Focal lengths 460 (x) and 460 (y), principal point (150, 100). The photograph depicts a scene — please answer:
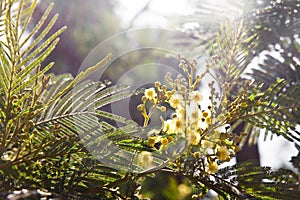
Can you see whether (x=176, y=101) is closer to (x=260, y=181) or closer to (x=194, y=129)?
(x=194, y=129)

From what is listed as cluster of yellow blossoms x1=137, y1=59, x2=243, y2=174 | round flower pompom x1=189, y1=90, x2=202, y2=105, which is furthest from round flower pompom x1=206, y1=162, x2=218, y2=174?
round flower pompom x1=189, y1=90, x2=202, y2=105

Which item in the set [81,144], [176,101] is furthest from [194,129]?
[81,144]

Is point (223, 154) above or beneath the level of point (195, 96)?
beneath

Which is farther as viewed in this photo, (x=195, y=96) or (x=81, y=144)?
(x=195, y=96)

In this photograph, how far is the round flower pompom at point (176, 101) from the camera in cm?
74

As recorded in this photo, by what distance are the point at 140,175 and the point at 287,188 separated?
0.22 meters

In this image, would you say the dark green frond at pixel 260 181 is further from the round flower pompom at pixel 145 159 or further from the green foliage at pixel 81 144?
the round flower pompom at pixel 145 159

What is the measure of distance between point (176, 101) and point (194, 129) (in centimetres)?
6

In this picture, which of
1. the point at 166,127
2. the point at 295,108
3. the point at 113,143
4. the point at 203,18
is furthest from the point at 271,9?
the point at 113,143

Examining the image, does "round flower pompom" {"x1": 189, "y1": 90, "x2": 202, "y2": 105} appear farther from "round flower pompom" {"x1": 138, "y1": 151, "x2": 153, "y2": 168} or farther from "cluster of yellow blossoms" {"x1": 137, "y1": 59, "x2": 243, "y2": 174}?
"round flower pompom" {"x1": 138, "y1": 151, "x2": 153, "y2": 168}

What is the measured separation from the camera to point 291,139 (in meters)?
0.78

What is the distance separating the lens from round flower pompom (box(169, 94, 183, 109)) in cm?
74

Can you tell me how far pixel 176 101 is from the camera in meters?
0.74

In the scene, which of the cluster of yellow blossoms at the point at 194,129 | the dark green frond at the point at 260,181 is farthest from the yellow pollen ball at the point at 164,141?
the dark green frond at the point at 260,181
